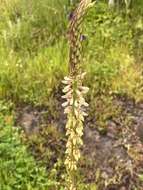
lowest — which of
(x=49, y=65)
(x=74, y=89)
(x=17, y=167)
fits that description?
(x=17, y=167)

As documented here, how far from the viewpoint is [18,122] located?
4688mm

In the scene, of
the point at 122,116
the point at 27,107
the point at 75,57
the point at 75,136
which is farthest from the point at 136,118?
the point at 75,57

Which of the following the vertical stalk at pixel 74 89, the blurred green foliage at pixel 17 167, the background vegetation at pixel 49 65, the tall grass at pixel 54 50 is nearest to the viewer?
the vertical stalk at pixel 74 89

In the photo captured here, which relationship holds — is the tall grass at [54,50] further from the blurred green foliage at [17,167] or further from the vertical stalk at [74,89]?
the vertical stalk at [74,89]

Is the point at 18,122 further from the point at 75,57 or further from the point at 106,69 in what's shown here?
the point at 75,57

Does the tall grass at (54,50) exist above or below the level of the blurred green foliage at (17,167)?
above

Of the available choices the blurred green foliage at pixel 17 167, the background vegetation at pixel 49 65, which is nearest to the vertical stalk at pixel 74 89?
the blurred green foliage at pixel 17 167

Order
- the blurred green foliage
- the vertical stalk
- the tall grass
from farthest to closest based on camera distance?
the tall grass
the blurred green foliage
the vertical stalk

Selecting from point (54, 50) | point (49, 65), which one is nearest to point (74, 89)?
point (49, 65)

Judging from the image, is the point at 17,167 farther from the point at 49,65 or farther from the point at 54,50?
the point at 54,50

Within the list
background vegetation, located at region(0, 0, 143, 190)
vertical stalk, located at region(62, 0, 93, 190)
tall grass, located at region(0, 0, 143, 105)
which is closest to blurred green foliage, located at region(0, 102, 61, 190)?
background vegetation, located at region(0, 0, 143, 190)

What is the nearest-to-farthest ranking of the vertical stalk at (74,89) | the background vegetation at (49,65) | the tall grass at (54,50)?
the vertical stalk at (74,89), the background vegetation at (49,65), the tall grass at (54,50)

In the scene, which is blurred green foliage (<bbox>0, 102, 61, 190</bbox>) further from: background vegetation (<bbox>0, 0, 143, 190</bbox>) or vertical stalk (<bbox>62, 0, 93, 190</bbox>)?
vertical stalk (<bbox>62, 0, 93, 190</bbox>)

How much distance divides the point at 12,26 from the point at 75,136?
10.7ft
